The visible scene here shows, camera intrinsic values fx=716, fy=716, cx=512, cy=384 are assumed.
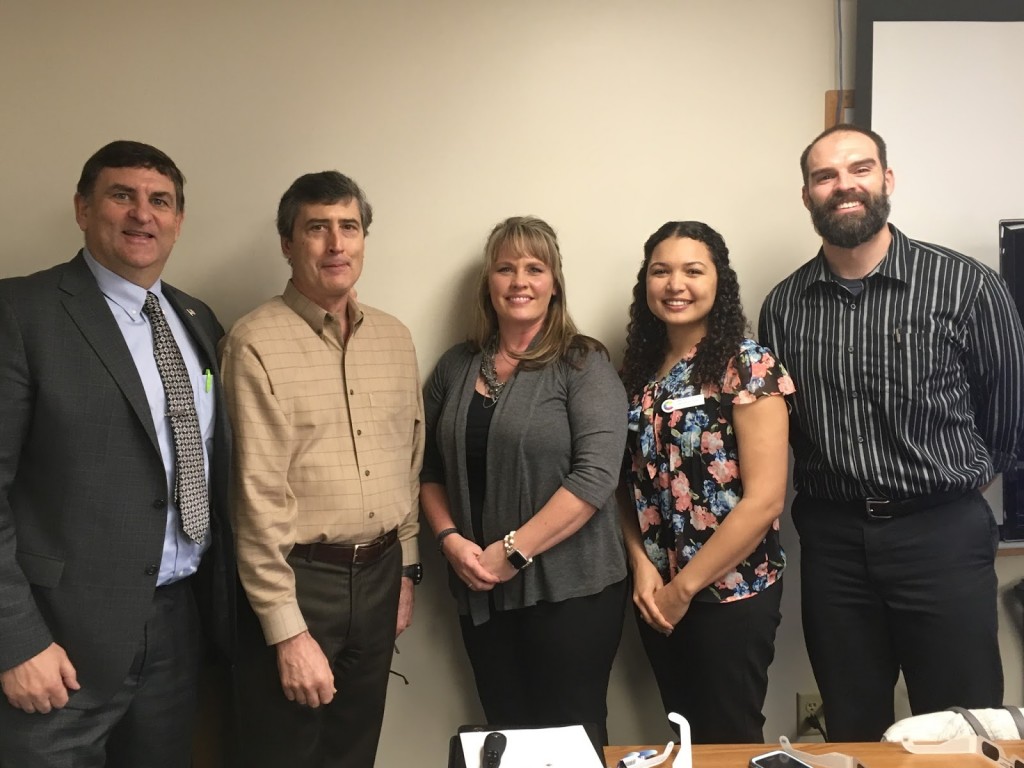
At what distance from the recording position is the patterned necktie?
1.55m

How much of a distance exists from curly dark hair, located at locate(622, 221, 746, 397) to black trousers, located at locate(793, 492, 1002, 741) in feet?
1.68

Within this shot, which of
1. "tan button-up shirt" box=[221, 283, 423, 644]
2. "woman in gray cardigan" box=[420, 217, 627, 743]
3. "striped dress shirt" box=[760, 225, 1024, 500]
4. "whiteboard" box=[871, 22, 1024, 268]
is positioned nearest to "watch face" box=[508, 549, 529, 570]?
"woman in gray cardigan" box=[420, 217, 627, 743]

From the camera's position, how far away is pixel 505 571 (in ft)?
6.13

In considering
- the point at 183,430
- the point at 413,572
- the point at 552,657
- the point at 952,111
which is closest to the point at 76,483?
the point at 183,430

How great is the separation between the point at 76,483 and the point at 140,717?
0.55 meters

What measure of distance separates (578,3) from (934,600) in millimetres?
1962

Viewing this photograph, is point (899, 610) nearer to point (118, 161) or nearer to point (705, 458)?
point (705, 458)

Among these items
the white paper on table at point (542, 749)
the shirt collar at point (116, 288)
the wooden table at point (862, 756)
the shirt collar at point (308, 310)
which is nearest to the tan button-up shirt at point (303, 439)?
the shirt collar at point (308, 310)

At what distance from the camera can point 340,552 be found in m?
1.75

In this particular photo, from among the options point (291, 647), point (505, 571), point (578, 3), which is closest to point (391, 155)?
point (578, 3)

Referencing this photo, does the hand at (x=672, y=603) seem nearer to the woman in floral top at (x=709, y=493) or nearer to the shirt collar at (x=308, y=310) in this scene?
the woman in floral top at (x=709, y=493)

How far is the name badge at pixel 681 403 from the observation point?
1826mm

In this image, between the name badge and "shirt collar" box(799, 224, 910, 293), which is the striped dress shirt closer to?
"shirt collar" box(799, 224, 910, 293)

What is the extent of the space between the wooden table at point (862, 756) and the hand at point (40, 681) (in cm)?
107
